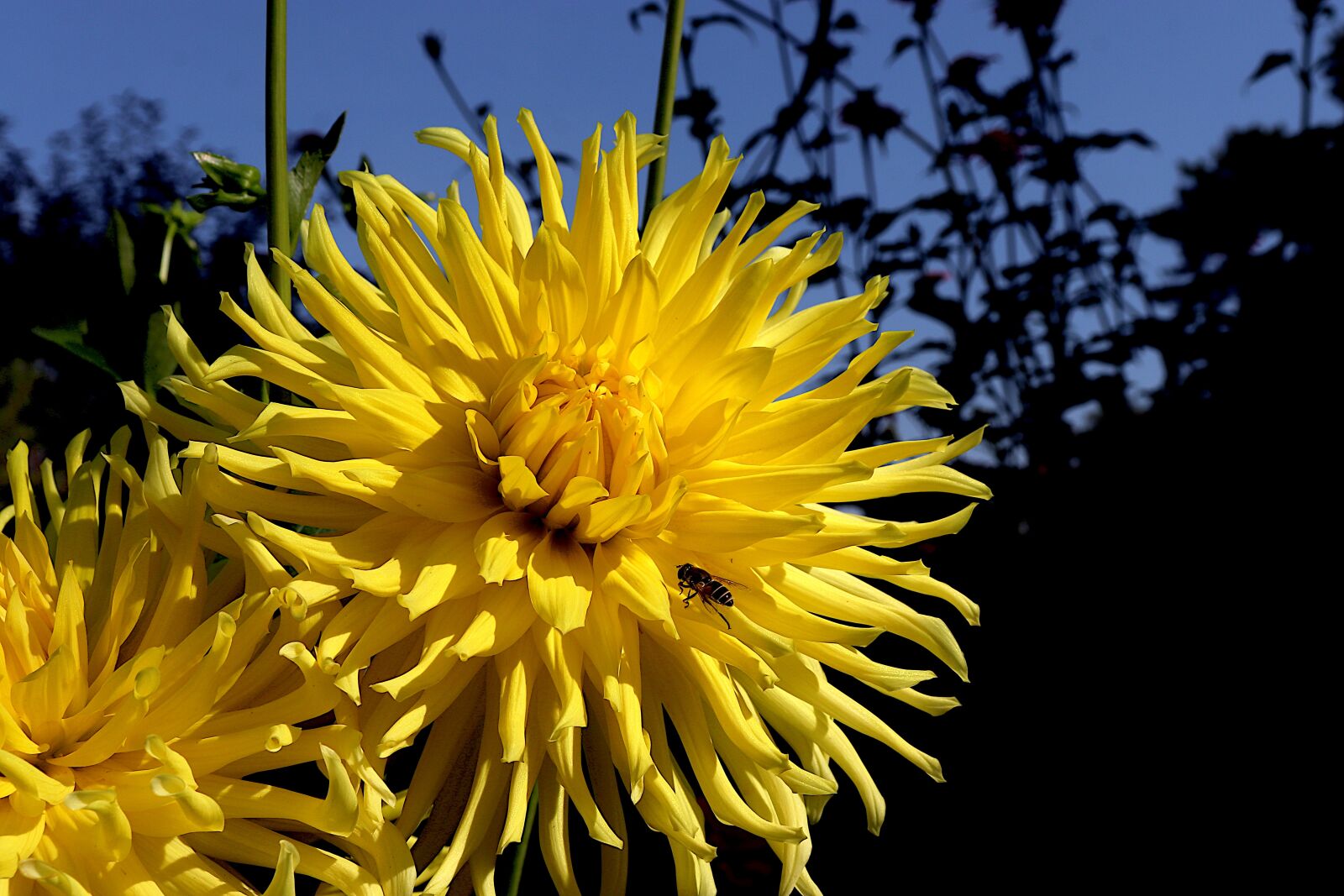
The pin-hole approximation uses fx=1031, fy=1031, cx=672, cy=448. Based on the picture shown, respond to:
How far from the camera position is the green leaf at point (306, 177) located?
81 centimetres

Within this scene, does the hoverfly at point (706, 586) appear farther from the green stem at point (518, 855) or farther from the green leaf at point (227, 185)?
the green leaf at point (227, 185)

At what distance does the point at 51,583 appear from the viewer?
0.69m

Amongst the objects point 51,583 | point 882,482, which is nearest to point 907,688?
point 882,482

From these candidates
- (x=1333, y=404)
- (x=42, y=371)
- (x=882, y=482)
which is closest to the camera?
(x=882, y=482)

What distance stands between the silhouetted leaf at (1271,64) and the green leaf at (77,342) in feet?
9.30

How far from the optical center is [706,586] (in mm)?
704

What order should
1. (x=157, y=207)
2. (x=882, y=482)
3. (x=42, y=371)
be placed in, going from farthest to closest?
(x=42, y=371)
(x=157, y=207)
(x=882, y=482)

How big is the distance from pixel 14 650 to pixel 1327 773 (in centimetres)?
230

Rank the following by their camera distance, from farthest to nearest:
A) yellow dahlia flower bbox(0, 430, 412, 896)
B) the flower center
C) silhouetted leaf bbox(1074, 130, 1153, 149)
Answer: silhouetted leaf bbox(1074, 130, 1153, 149) < the flower center < yellow dahlia flower bbox(0, 430, 412, 896)

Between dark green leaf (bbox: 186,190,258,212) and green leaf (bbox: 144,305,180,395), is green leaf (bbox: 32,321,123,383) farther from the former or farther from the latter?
dark green leaf (bbox: 186,190,258,212)

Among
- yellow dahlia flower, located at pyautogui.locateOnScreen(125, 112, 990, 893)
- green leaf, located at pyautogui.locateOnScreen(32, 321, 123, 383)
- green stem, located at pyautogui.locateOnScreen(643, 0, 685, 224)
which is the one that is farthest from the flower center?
green leaf, located at pyautogui.locateOnScreen(32, 321, 123, 383)

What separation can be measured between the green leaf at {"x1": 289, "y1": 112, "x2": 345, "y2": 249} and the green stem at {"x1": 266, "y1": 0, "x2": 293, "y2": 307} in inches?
1.4

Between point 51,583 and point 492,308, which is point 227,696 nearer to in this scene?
point 51,583

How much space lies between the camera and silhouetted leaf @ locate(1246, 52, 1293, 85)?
2.70 meters
